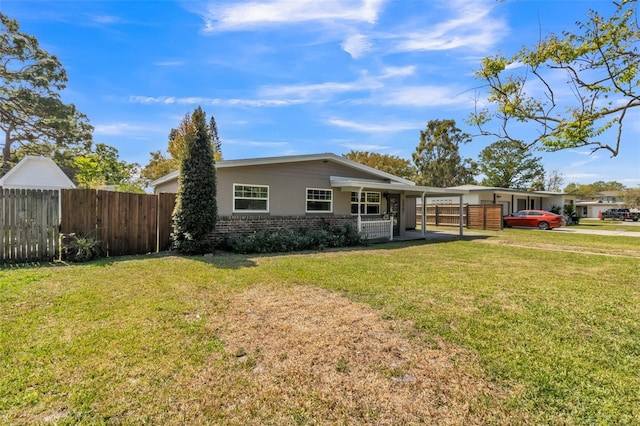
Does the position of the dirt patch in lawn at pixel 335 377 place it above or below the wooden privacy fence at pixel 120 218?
below

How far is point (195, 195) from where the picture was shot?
9.36 m

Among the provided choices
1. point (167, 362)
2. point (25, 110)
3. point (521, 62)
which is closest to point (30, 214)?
point (167, 362)

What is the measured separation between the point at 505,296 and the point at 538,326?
1400 mm

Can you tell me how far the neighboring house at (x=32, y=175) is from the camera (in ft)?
60.6

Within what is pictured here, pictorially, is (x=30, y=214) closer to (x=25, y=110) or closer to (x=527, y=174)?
(x=25, y=110)

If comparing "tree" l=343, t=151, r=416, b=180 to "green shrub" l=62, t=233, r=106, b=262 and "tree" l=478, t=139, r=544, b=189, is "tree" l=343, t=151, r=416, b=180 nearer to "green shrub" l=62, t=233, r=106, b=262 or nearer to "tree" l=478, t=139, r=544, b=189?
"tree" l=478, t=139, r=544, b=189

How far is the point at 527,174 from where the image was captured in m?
41.3

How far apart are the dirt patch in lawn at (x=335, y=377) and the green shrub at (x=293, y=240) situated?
601 centimetres

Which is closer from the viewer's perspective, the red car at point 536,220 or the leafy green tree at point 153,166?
the red car at point 536,220

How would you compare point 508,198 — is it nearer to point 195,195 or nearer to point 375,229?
point 375,229

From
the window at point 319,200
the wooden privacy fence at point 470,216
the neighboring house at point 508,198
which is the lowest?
the wooden privacy fence at point 470,216

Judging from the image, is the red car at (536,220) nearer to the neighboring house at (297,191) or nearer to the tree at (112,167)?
the neighboring house at (297,191)

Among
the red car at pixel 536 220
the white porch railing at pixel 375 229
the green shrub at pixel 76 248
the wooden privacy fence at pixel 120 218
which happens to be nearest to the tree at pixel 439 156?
the red car at pixel 536 220

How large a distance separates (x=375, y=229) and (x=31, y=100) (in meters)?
25.8
